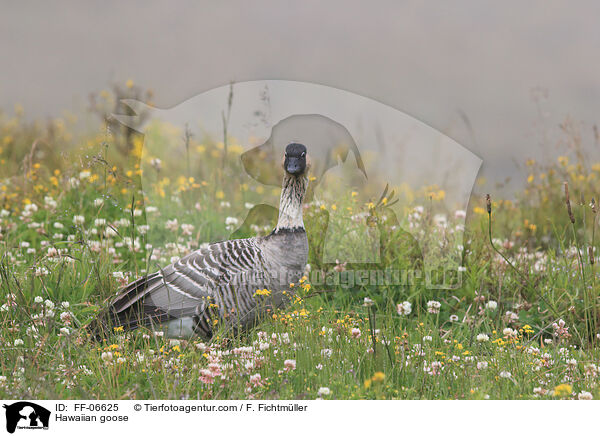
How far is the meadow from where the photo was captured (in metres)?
3.77

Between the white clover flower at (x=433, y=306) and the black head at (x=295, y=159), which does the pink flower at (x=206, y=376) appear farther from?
the white clover flower at (x=433, y=306)

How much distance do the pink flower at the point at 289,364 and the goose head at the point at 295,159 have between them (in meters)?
1.37

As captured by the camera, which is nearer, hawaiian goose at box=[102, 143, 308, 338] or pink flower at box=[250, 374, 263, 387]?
pink flower at box=[250, 374, 263, 387]

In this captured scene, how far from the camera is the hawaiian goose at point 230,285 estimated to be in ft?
15.3

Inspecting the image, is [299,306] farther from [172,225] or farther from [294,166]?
[172,225]

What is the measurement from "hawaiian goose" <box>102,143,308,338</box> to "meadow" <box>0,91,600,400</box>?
0.44ft

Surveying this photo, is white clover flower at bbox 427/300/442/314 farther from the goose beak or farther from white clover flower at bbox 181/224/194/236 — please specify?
white clover flower at bbox 181/224/194/236

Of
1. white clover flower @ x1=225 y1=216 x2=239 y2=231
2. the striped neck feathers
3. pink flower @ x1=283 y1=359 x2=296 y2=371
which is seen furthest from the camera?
white clover flower @ x1=225 y1=216 x2=239 y2=231

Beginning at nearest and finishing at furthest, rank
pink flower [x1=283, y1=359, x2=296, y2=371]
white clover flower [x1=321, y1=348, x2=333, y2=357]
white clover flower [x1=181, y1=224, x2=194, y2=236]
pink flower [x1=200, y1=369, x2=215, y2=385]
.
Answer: pink flower [x1=200, y1=369, x2=215, y2=385], pink flower [x1=283, y1=359, x2=296, y2=371], white clover flower [x1=321, y1=348, x2=333, y2=357], white clover flower [x1=181, y1=224, x2=194, y2=236]

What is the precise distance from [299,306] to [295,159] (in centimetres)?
137

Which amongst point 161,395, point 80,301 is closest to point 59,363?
point 161,395

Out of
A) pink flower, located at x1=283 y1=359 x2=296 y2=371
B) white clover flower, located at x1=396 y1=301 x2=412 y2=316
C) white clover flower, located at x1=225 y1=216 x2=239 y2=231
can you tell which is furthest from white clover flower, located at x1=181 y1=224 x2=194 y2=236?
pink flower, located at x1=283 y1=359 x2=296 y2=371

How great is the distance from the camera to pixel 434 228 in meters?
6.39

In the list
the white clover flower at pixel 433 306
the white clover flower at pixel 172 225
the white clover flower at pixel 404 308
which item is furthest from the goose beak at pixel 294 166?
the white clover flower at pixel 172 225
